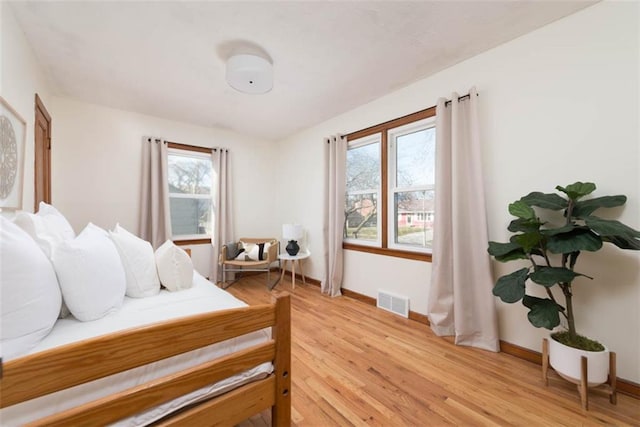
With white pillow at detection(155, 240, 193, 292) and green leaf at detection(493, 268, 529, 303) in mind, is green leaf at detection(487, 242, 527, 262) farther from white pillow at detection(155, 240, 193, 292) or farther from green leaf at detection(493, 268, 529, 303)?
white pillow at detection(155, 240, 193, 292)

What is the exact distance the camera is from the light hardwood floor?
1391mm

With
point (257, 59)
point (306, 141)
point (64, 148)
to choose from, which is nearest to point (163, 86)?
point (257, 59)

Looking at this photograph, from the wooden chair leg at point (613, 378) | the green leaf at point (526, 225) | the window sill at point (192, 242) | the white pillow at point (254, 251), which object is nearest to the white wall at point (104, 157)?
the window sill at point (192, 242)

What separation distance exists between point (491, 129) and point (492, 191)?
0.53 meters

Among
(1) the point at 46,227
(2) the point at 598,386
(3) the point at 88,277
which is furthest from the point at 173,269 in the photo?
(2) the point at 598,386

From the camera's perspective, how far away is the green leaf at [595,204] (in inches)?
58.2

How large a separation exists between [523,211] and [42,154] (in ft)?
14.3

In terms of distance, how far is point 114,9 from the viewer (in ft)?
5.57

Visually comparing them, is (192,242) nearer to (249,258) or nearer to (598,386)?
(249,258)

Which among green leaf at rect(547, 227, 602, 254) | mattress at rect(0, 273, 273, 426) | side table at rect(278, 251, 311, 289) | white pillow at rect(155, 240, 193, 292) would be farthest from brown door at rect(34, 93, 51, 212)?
green leaf at rect(547, 227, 602, 254)

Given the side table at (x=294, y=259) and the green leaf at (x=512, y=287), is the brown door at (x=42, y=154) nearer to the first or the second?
the side table at (x=294, y=259)

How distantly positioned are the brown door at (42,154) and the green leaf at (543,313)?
13.3 feet

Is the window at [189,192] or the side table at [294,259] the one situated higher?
the window at [189,192]

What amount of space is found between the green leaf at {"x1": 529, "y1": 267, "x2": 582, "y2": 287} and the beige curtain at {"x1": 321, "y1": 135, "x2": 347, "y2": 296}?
2123mm
